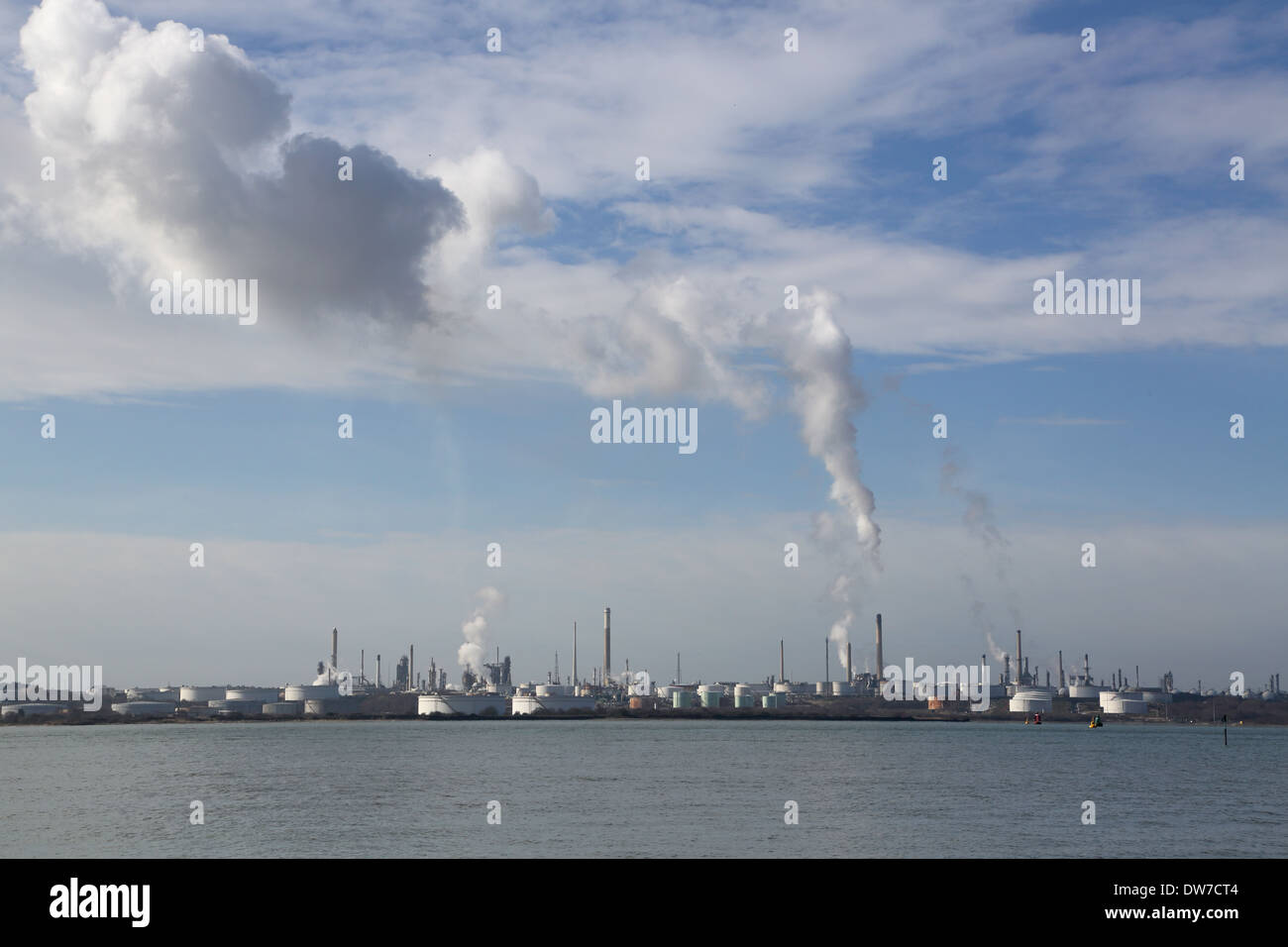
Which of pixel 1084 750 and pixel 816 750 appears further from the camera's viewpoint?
pixel 1084 750

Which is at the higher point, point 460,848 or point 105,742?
point 460,848
